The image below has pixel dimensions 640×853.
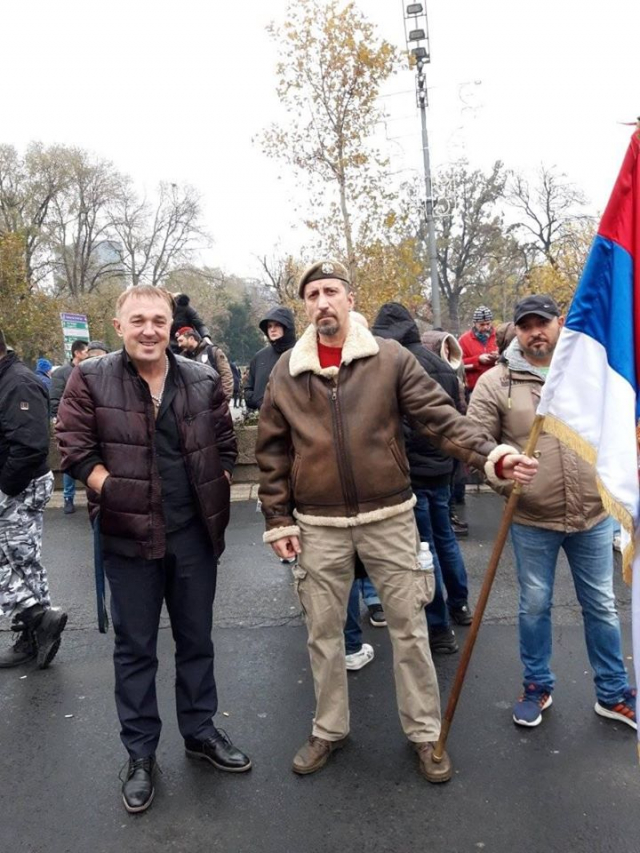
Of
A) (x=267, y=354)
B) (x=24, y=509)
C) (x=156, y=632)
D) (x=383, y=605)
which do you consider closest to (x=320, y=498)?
(x=383, y=605)

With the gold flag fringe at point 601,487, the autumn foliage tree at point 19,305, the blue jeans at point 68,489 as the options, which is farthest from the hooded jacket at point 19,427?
the autumn foliage tree at point 19,305

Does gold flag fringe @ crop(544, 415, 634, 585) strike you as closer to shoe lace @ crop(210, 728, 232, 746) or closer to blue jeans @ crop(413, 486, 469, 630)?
blue jeans @ crop(413, 486, 469, 630)

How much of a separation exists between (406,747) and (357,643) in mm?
867

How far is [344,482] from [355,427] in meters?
0.24

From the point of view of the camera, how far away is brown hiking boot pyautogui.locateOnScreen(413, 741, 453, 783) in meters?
2.71

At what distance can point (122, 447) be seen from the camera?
107 inches

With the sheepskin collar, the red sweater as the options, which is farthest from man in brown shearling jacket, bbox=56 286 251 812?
the red sweater

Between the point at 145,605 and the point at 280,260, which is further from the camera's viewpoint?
the point at 280,260

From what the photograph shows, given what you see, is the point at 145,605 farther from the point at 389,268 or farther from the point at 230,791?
the point at 389,268

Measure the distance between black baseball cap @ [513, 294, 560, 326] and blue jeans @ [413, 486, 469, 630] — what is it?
4.63ft

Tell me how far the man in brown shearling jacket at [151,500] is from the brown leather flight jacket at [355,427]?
1.05ft

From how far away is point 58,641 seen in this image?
395cm

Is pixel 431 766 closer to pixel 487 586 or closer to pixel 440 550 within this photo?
pixel 487 586

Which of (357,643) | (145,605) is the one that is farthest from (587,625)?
(145,605)
